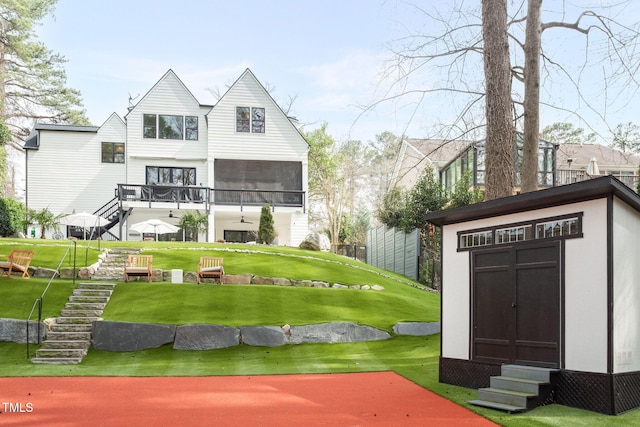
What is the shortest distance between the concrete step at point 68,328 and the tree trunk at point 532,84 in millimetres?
11429

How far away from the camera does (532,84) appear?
1535 cm

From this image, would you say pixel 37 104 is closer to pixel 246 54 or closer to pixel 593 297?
pixel 246 54

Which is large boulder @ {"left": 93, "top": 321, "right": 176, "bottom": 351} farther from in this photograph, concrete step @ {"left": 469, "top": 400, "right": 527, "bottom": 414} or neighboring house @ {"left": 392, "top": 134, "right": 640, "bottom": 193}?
neighboring house @ {"left": 392, "top": 134, "right": 640, "bottom": 193}

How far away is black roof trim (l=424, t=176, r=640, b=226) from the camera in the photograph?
8766 millimetres

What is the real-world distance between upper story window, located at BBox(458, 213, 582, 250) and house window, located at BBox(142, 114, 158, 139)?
2542 centimetres

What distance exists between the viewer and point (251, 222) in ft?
113

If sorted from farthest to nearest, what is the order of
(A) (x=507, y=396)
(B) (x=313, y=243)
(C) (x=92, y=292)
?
(B) (x=313, y=243)
(C) (x=92, y=292)
(A) (x=507, y=396)

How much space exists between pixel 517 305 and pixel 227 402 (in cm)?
471

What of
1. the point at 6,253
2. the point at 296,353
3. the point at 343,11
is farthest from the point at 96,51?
the point at 296,353

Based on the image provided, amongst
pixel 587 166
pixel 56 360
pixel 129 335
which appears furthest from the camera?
pixel 587 166

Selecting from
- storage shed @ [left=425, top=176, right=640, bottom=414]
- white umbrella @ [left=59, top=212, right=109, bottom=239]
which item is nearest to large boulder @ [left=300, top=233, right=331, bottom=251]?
white umbrella @ [left=59, top=212, right=109, bottom=239]

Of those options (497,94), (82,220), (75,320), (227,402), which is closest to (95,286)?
(75,320)

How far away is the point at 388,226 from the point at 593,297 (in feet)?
79.2

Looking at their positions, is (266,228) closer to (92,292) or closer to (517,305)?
(92,292)
